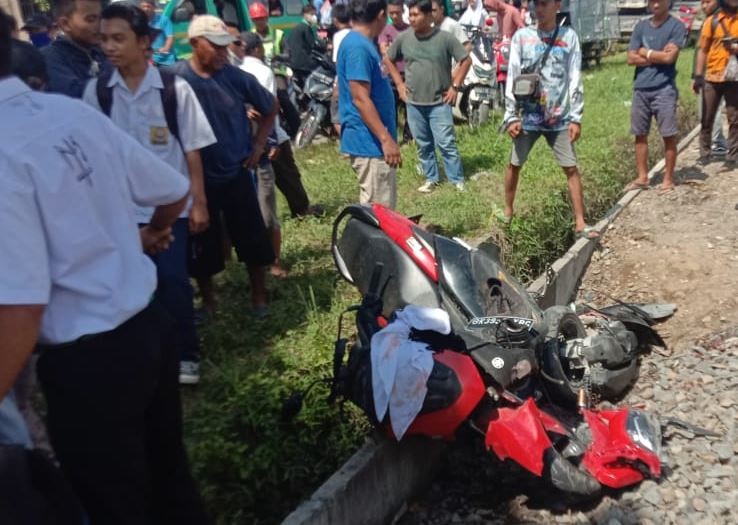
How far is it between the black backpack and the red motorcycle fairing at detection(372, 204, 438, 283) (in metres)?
1.13

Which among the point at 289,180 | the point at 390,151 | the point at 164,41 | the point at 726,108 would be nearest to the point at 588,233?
the point at 390,151

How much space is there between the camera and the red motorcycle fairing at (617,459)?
3295 mm

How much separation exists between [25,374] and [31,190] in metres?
0.67

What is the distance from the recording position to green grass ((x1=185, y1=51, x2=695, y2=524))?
3184mm

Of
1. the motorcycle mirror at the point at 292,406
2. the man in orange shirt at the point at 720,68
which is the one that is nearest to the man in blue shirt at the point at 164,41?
the man in orange shirt at the point at 720,68

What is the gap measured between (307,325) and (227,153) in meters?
1.05

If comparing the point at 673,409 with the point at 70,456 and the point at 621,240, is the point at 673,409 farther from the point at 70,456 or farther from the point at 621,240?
the point at 70,456

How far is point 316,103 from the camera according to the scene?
998cm

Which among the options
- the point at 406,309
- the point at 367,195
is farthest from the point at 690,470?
the point at 367,195

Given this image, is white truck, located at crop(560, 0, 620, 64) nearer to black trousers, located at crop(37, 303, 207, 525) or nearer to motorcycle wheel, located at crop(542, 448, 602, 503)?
motorcycle wheel, located at crop(542, 448, 602, 503)

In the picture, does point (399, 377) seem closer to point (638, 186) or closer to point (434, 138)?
point (434, 138)

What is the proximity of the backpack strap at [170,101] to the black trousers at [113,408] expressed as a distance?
1.68 metres

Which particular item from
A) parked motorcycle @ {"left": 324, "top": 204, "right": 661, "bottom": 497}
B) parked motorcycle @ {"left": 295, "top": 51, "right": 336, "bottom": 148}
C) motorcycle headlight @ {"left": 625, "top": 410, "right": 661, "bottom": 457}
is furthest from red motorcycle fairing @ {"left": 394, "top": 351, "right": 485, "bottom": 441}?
parked motorcycle @ {"left": 295, "top": 51, "right": 336, "bottom": 148}

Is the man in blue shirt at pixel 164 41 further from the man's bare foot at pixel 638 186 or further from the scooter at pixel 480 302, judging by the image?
the scooter at pixel 480 302
